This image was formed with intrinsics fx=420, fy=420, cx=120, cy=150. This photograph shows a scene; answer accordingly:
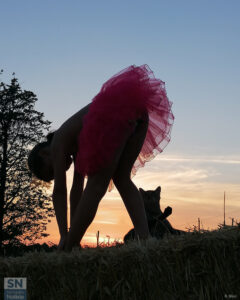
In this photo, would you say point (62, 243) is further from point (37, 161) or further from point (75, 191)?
point (37, 161)

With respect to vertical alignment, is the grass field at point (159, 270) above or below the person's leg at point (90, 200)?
below

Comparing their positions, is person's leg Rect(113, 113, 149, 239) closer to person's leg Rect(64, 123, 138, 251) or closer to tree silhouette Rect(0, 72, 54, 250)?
person's leg Rect(64, 123, 138, 251)

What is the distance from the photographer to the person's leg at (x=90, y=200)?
147 inches

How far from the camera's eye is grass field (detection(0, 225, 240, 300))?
100 inches

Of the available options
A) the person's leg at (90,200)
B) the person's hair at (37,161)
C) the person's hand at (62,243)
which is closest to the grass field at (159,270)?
the person's leg at (90,200)

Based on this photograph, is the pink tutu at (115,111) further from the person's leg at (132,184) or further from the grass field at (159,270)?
the grass field at (159,270)

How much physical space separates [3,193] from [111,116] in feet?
43.3

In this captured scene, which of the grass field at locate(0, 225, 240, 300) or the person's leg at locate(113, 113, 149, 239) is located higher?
the person's leg at locate(113, 113, 149, 239)

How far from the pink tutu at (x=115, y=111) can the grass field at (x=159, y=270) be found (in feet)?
3.36

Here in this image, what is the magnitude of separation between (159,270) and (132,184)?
5.49 feet

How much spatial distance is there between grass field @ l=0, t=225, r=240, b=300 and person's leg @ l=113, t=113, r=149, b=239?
3.86 feet

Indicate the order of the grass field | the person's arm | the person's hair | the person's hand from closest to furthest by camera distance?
the grass field, the person's hand, the person's hair, the person's arm

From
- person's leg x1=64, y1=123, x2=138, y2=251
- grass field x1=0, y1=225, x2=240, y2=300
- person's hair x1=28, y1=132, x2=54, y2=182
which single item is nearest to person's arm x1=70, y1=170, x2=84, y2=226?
person's hair x1=28, y1=132, x2=54, y2=182

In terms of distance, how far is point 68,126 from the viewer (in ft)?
13.7
